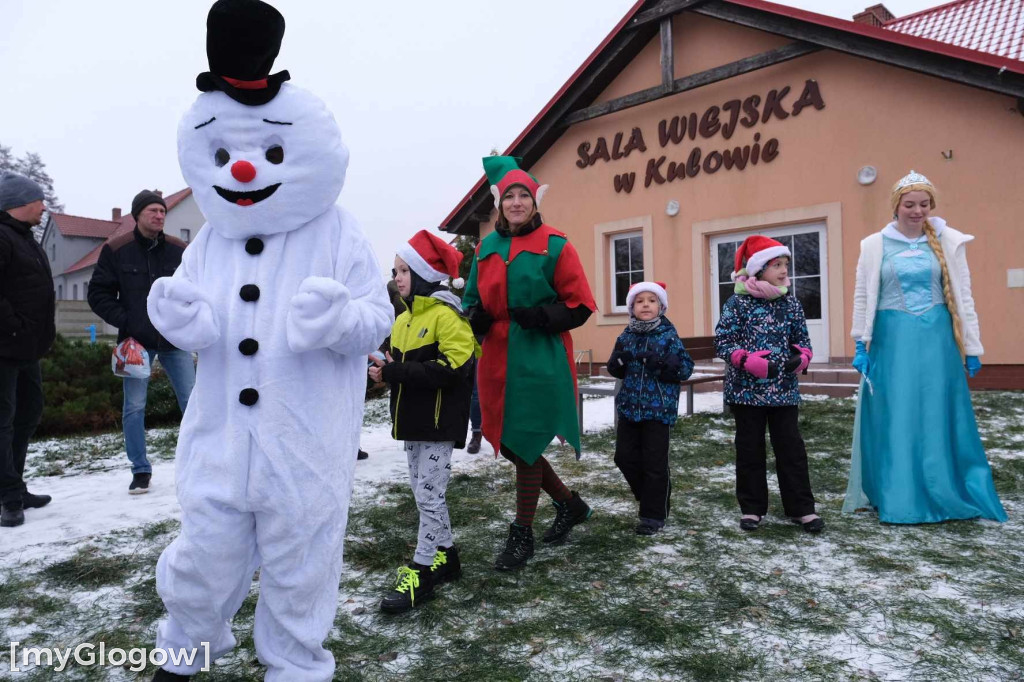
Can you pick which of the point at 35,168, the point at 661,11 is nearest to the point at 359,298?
the point at 661,11

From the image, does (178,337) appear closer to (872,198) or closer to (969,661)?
(969,661)

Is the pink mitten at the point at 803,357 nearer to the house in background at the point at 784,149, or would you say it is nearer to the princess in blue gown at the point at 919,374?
the princess in blue gown at the point at 919,374

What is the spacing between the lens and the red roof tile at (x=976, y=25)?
9.22 m

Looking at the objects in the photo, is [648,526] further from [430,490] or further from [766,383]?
[430,490]

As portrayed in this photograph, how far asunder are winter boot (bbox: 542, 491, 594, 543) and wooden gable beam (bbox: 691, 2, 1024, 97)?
7.48 metres

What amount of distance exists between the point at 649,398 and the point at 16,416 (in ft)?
12.9

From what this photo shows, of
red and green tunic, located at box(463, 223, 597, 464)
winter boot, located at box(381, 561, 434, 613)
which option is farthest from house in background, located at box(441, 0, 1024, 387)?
winter boot, located at box(381, 561, 434, 613)

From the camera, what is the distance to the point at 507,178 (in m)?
3.38

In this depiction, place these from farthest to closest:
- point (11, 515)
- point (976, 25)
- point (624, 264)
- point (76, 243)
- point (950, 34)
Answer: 1. point (76, 243)
2. point (624, 264)
3. point (950, 34)
4. point (976, 25)
5. point (11, 515)

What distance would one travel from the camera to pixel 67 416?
7645 millimetres

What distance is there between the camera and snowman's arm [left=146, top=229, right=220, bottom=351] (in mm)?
1970

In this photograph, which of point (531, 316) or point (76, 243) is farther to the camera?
point (76, 243)

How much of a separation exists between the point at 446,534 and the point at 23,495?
3.13m

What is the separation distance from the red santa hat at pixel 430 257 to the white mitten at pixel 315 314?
1059mm
